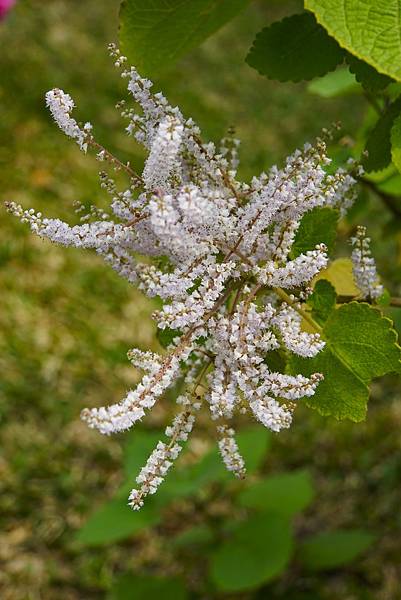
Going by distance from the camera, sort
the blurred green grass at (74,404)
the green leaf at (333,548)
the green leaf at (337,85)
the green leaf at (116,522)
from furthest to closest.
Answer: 1. the blurred green grass at (74,404)
2. the green leaf at (333,548)
3. the green leaf at (116,522)
4. the green leaf at (337,85)

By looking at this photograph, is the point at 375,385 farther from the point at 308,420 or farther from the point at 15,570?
the point at 15,570

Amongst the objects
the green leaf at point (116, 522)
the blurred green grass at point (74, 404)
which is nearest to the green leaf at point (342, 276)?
the blurred green grass at point (74, 404)

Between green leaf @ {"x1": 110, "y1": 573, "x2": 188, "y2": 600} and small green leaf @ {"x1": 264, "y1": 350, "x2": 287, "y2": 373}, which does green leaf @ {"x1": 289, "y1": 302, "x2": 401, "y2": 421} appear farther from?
green leaf @ {"x1": 110, "y1": 573, "x2": 188, "y2": 600}

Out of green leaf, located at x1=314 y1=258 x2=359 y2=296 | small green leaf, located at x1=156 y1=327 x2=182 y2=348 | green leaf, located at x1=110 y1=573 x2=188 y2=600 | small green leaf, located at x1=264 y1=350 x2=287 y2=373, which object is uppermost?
green leaf, located at x1=110 y1=573 x2=188 y2=600

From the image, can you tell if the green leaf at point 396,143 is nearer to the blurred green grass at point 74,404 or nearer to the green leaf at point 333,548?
the blurred green grass at point 74,404

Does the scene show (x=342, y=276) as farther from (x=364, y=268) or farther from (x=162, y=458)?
(x=162, y=458)

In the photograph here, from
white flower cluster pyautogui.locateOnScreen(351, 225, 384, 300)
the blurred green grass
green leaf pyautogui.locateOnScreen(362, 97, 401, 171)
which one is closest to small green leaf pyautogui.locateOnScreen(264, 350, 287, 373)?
white flower cluster pyautogui.locateOnScreen(351, 225, 384, 300)

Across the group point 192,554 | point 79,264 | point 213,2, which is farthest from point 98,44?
point 213,2
